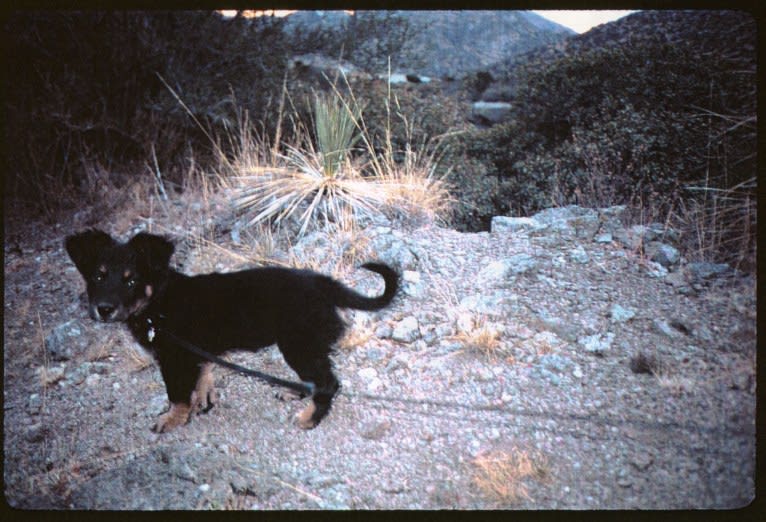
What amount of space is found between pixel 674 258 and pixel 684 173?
1157 millimetres

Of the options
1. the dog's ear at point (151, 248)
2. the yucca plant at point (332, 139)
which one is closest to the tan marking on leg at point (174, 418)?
the dog's ear at point (151, 248)

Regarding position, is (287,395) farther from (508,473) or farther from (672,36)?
(672,36)

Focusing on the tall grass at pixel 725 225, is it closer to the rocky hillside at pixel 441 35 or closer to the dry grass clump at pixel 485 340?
the dry grass clump at pixel 485 340

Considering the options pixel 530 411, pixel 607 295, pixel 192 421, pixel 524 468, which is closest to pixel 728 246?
pixel 607 295

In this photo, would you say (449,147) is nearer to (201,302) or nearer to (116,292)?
(201,302)

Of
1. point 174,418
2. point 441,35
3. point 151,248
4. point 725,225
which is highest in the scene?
point 441,35

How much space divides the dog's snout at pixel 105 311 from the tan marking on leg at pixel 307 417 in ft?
3.83

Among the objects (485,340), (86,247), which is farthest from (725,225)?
(86,247)

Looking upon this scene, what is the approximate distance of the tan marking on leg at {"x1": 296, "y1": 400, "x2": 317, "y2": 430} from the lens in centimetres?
275

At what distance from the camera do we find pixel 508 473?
2211mm

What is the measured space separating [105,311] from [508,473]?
2.17 meters

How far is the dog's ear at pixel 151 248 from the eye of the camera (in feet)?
8.81

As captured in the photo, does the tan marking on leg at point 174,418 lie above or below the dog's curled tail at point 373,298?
below

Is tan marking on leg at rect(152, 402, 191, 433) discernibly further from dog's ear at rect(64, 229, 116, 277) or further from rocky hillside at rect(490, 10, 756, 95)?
rocky hillside at rect(490, 10, 756, 95)
